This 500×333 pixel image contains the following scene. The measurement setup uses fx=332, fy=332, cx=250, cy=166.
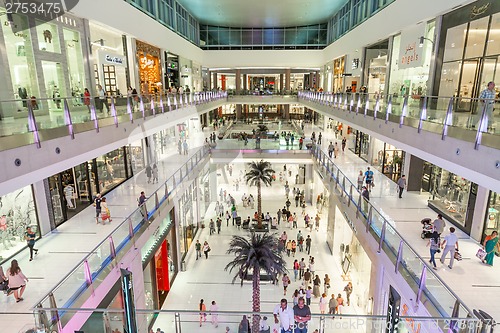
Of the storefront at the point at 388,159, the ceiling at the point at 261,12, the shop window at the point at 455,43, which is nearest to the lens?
the shop window at the point at 455,43

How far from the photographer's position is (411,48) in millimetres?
16141

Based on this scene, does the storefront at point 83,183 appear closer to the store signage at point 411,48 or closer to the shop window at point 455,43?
the store signage at point 411,48

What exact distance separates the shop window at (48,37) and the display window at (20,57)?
1.78 ft

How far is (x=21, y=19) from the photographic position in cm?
1239

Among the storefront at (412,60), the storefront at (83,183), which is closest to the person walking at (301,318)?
the storefront at (83,183)

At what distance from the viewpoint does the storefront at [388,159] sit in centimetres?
1797

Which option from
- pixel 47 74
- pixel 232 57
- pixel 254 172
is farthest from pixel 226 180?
pixel 47 74

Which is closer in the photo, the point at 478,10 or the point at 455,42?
the point at 478,10

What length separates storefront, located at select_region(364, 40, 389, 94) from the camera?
22812 millimetres

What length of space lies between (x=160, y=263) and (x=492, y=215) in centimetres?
1275

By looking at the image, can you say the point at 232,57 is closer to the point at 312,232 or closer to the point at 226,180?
the point at 226,180

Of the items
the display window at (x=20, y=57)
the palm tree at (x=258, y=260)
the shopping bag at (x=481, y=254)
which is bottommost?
the palm tree at (x=258, y=260)

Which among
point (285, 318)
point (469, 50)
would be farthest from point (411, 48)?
point (285, 318)

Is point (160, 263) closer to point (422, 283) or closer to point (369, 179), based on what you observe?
point (369, 179)
